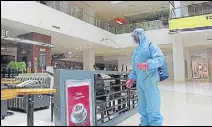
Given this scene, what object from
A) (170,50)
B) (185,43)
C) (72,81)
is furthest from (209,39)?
(72,81)

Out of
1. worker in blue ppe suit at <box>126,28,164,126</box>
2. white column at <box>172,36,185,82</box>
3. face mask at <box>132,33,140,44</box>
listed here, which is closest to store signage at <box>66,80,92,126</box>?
worker in blue ppe suit at <box>126,28,164,126</box>

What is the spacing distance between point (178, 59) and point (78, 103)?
12.3m

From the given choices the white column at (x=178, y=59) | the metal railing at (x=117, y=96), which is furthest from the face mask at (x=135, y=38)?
the white column at (x=178, y=59)

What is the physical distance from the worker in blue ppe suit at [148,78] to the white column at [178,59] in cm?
1097

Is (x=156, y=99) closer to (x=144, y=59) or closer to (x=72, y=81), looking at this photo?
(x=144, y=59)

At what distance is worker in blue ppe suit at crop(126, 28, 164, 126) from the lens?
2207 mm

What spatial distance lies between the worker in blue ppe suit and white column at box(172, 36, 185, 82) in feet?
36.0

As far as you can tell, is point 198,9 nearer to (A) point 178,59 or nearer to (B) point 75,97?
(B) point 75,97

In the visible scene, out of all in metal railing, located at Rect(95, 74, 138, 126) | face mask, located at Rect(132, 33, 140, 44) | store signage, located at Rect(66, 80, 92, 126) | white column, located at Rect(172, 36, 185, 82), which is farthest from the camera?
white column, located at Rect(172, 36, 185, 82)

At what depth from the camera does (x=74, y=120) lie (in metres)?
1.57

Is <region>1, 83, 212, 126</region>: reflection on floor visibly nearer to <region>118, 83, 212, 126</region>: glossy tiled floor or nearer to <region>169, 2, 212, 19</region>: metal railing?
<region>118, 83, 212, 126</region>: glossy tiled floor

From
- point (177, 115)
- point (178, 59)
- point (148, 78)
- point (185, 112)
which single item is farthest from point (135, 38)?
point (178, 59)

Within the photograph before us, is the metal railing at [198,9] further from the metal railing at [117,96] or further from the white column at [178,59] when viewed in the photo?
the white column at [178,59]

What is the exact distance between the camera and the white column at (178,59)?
12.8 m
